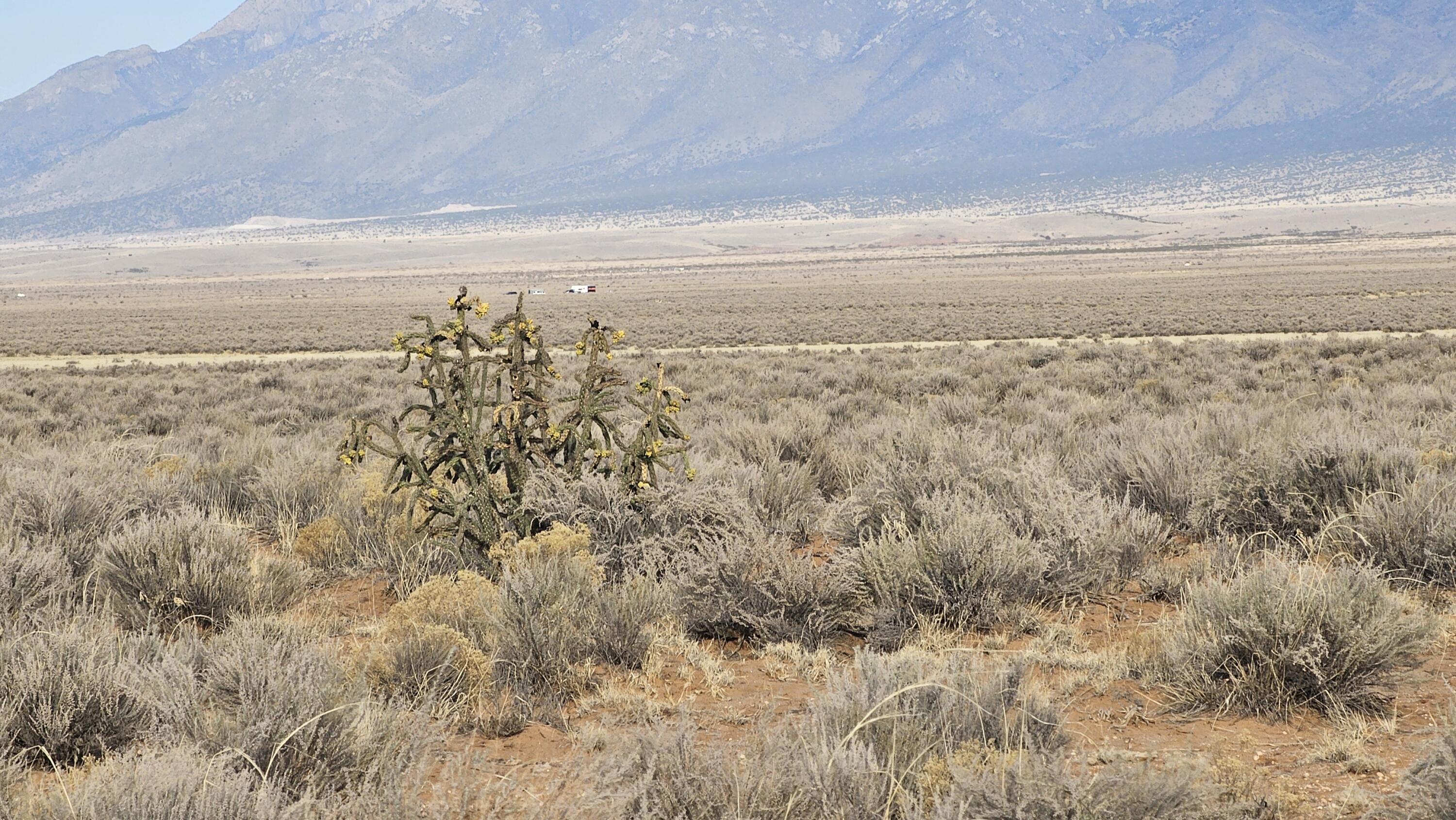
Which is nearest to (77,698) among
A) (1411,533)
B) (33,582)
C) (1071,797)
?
(33,582)

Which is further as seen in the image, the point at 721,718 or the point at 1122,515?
the point at 1122,515

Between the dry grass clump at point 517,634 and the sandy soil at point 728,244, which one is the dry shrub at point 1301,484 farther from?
the sandy soil at point 728,244

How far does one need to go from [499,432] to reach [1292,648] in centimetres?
390

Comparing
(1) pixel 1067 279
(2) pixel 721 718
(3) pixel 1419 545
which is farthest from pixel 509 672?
(1) pixel 1067 279

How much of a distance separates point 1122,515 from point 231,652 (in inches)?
173

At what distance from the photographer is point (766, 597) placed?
15.8 ft

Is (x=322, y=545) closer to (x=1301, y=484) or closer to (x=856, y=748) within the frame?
(x=856, y=748)

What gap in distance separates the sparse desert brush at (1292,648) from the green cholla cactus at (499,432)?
2.50 metres

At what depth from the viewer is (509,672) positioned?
4.09 m

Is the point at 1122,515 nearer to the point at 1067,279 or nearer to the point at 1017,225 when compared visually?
the point at 1067,279

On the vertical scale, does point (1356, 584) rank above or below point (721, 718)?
above

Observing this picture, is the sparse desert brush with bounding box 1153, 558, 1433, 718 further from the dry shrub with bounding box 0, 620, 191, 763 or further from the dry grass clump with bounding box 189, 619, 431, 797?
the dry shrub with bounding box 0, 620, 191, 763

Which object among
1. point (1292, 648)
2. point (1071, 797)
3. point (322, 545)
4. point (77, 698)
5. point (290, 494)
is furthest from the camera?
point (290, 494)

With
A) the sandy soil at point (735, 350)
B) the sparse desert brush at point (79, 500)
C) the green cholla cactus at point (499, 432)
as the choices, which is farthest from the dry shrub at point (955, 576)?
the sandy soil at point (735, 350)
